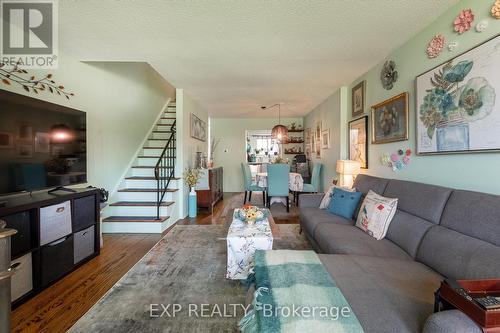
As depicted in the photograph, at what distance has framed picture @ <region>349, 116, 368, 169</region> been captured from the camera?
334 centimetres

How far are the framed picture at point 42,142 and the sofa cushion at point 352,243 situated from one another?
2.70m

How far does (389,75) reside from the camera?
9.02 ft

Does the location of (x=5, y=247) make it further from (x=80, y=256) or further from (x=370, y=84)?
(x=370, y=84)

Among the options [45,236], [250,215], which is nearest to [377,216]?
[250,215]

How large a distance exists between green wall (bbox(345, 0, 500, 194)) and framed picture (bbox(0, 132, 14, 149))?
140 inches

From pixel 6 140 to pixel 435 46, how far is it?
3.66 meters

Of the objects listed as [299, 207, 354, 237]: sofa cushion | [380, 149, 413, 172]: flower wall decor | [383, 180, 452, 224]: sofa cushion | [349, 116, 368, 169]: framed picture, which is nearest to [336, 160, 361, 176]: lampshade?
[349, 116, 368, 169]: framed picture

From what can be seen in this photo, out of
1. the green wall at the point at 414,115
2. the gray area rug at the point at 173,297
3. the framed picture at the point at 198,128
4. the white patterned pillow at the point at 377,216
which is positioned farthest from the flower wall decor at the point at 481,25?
the framed picture at the point at 198,128

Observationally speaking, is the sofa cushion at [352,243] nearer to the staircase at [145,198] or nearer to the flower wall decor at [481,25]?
the flower wall decor at [481,25]

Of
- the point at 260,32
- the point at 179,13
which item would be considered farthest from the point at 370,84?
the point at 179,13

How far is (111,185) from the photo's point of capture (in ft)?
13.0

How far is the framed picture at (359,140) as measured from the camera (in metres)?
3.34

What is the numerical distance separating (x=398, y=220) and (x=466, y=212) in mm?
530

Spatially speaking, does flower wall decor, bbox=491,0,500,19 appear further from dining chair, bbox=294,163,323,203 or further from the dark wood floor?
dining chair, bbox=294,163,323,203
